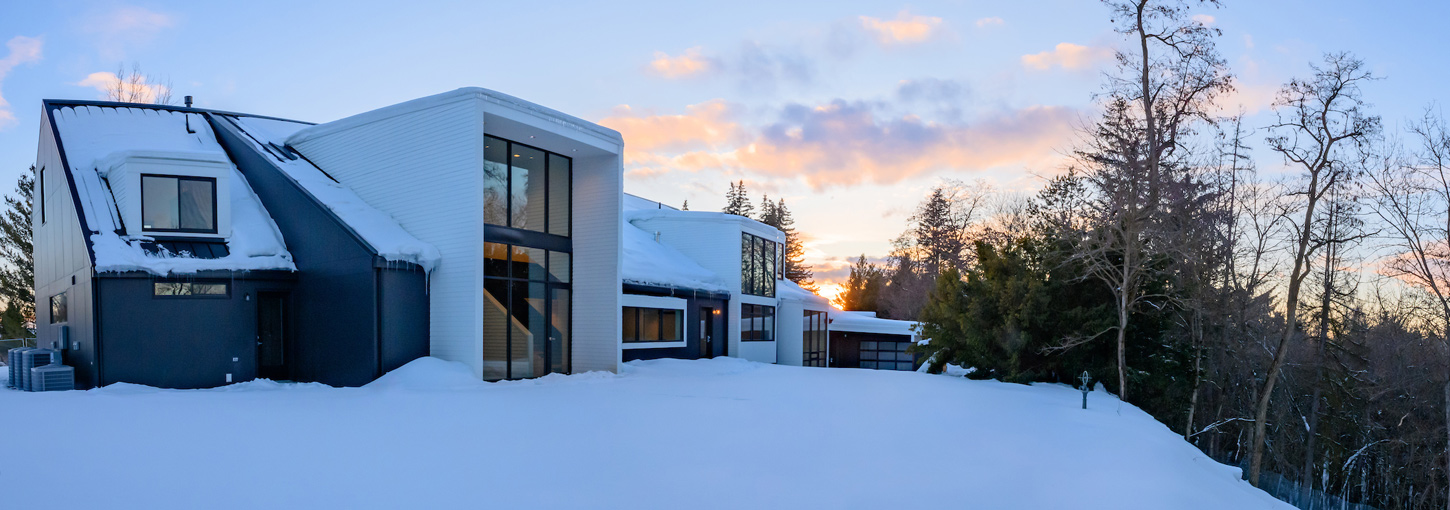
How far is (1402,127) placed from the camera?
16.4 metres

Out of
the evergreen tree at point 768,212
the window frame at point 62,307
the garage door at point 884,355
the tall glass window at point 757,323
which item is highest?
the evergreen tree at point 768,212

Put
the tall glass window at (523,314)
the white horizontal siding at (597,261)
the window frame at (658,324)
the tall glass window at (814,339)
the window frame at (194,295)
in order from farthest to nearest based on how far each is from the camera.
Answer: the tall glass window at (814,339) → the window frame at (658,324) → the white horizontal siding at (597,261) → the tall glass window at (523,314) → the window frame at (194,295)

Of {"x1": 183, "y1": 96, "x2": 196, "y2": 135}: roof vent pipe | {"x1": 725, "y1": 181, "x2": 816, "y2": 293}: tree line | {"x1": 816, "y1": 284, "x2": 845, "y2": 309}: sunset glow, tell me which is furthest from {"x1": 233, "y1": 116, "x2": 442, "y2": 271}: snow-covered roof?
{"x1": 816, "y1": 284, "x2": 845, "y2": 309}: sunset glow

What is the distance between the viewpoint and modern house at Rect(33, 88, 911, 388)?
12633 mm

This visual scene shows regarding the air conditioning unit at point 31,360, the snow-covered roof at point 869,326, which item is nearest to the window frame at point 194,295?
the air conditioning unit at point 31,360

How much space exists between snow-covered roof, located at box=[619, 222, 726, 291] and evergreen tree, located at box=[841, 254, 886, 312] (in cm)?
2827

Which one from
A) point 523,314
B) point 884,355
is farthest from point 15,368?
point 884,355

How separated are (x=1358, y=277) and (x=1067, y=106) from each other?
939cm

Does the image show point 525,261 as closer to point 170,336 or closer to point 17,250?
point 170,336

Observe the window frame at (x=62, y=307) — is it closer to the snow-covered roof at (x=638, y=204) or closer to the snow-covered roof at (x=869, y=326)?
the snow-covered roof at (x=638, y=204)

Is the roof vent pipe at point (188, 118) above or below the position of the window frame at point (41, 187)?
above

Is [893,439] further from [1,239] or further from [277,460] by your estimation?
[1,239]

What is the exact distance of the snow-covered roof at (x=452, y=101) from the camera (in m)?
13.2

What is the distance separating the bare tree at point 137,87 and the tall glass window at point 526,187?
2393 cm
